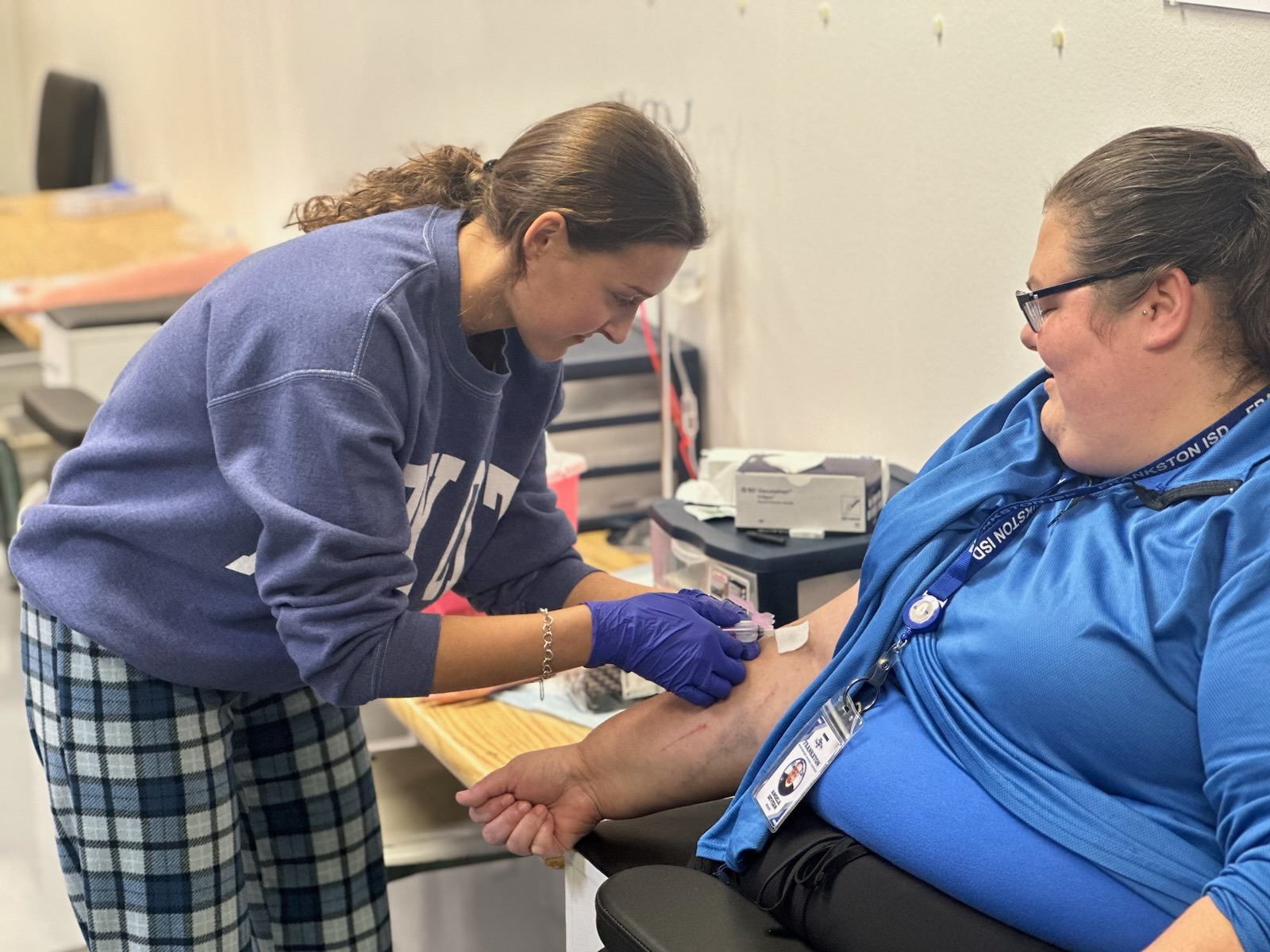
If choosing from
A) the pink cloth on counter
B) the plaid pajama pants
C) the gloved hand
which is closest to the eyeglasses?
the gloved hand

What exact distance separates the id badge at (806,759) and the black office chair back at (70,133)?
5442mm

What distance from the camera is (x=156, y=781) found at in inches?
57.5

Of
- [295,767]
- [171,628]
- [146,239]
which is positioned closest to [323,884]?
[295,767]

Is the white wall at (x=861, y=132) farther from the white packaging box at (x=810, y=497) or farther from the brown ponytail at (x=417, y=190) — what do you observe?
the brown ponytail at (x=417, y=190)

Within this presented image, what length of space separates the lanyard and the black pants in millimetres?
136

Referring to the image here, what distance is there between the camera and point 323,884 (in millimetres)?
1689

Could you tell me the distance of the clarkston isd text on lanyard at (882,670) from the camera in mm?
1361

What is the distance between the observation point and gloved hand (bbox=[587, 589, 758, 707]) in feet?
4.96

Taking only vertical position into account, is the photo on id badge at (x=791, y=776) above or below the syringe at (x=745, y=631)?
below

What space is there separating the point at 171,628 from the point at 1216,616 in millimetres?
989

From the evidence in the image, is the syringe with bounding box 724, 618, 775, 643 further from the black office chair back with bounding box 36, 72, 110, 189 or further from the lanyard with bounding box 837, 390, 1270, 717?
the black office chair back with bounding box 36, 72, 110, 189

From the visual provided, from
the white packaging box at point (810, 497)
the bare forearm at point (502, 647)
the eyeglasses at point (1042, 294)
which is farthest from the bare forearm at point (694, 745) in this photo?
the eyeglasses at point (1042, 294)

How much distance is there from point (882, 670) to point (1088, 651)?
0.25 meters

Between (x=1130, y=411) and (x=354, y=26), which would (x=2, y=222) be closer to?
(x=354, y=26)
